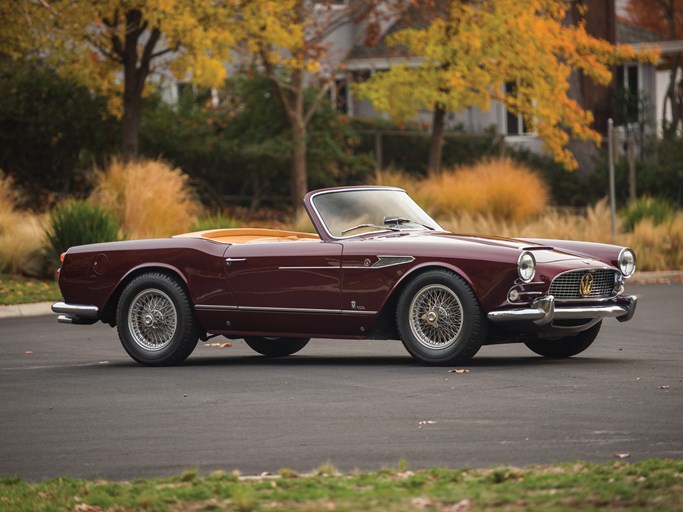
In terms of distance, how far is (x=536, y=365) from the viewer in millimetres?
11562

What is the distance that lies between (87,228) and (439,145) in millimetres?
12792

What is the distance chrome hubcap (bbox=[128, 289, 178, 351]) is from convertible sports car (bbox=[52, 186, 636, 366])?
0.03ft

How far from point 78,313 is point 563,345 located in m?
4.09

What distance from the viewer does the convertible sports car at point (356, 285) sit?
10.9 m

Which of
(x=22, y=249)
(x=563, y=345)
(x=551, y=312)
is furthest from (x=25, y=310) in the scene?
(x=551, y=312)

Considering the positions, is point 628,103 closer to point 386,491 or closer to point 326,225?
point 326,225

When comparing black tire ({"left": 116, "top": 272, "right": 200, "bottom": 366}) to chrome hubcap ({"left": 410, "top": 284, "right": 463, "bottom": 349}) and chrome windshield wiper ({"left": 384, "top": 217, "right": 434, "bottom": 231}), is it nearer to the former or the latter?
chrome windshield wiper ({"left": 384, "top": 217, "right": 434, "bottom": 231})

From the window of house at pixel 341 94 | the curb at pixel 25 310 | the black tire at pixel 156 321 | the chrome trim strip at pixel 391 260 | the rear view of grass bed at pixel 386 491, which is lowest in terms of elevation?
the curb at pixel 25 310

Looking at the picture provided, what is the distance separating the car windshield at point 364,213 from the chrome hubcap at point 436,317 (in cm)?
99

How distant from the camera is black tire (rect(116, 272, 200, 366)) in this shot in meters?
11.8

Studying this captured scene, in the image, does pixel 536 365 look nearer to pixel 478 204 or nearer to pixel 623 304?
pixel 623 304

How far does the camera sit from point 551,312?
35.4 ft

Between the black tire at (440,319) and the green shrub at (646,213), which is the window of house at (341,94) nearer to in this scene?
the green shrub at (646,213)

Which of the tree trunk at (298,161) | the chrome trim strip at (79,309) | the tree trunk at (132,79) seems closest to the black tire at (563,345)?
the chrome trim strip at (79,309)
